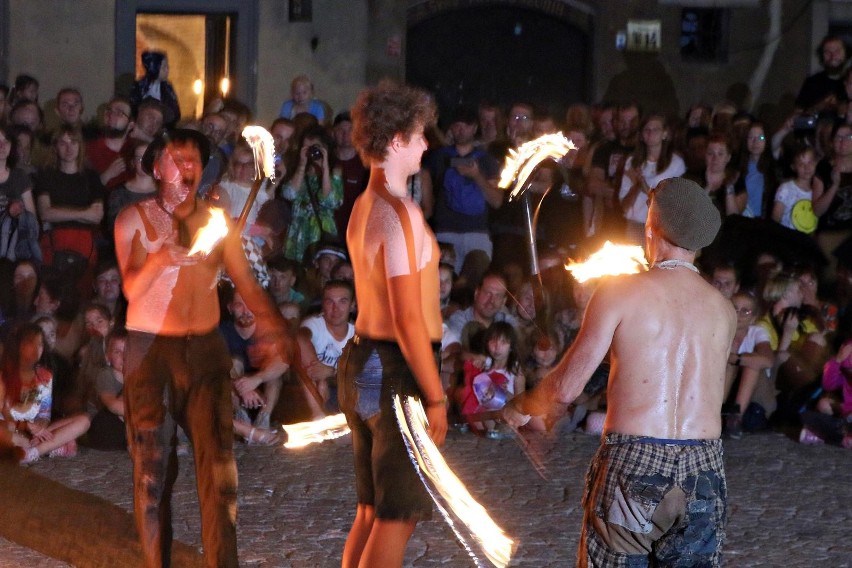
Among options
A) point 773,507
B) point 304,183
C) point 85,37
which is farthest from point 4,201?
point 773,507

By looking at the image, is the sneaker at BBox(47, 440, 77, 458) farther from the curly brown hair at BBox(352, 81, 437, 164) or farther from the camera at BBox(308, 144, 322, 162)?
the curly brown hair at BBox(352, 81, 437, 164)

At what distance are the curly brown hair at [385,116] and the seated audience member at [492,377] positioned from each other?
14.8 ft

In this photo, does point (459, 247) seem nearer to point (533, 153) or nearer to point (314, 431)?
point (533, 153)

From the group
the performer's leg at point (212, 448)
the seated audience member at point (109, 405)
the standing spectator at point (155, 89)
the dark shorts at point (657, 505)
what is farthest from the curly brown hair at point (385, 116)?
the standing spectator at point (155, 89)

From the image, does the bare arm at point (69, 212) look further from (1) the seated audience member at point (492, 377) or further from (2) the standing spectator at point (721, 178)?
(2) the standing spectator at point (721, 178)

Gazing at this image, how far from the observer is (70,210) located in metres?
9.93

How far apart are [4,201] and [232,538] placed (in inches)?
207

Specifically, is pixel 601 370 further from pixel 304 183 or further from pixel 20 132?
pixel 20 132

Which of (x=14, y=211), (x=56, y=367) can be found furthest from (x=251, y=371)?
(x=14, y=211)

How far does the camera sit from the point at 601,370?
977cm

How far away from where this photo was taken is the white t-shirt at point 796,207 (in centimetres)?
1086

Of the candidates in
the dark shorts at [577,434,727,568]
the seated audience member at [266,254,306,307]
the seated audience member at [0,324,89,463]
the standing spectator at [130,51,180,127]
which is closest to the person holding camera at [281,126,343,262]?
the seated audience member at [266,254,306,307]

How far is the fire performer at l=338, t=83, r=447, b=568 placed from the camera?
4.59m

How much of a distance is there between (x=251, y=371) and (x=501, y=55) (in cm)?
717
